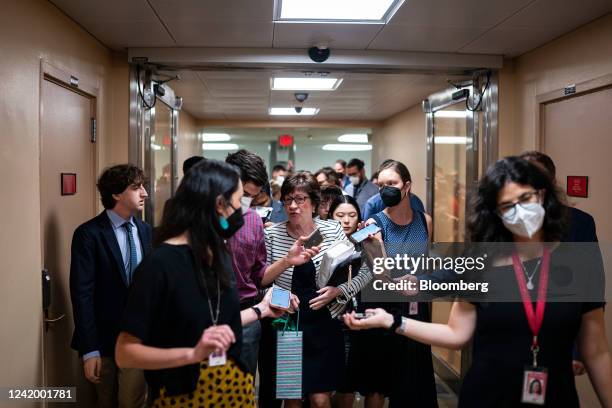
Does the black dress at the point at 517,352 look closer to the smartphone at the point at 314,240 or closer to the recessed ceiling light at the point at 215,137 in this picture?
the smartphone at the point at 314,240

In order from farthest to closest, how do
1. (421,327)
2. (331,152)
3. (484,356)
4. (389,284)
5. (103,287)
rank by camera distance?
1. (331,152)
2. (389,284)
3. (103,287)
4. (421,327)
5. (484,356)

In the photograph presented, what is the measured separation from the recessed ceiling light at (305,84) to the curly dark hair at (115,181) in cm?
243

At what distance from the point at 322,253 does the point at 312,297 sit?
0.22m

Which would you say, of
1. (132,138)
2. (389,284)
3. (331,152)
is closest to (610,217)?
(389,284)

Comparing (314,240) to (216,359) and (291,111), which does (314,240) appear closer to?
(216,359)

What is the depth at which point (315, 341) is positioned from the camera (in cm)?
252

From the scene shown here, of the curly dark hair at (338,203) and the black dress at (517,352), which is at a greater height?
the curly dark hair at (338,203)

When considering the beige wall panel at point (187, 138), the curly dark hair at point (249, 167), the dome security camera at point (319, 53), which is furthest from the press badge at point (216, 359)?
the beige wall panel at point (187, 138)

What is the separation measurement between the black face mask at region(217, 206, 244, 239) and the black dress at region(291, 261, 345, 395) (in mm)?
985

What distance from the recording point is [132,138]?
3512 millimetres

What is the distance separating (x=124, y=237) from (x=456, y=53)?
7.95ft

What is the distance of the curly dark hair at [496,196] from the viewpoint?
1622 millimetres

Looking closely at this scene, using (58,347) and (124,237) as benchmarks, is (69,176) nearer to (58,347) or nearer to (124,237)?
(124,237)

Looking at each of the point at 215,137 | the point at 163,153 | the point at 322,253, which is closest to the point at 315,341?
the point at 322,253
